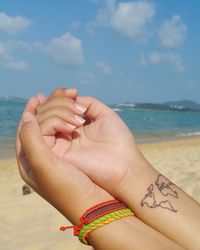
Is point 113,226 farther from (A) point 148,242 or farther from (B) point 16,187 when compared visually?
(B) point 16,187

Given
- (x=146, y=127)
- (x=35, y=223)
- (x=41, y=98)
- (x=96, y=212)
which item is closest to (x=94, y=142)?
(x=41, y=98)

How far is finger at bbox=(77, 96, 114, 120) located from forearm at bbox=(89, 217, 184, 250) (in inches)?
19.6

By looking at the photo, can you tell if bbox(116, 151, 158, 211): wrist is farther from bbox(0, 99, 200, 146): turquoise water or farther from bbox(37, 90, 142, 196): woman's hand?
bbox(0, 99, 200, 146): turquoise water

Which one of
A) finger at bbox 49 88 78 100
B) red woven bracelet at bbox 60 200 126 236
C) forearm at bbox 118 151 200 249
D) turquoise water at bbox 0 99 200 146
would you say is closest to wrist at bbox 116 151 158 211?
forearm at bbox 118 151 200 249

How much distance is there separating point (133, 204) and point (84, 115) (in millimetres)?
420

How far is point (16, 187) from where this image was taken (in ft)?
16.5

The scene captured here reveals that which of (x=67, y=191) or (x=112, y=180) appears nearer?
(x=67, y=191)

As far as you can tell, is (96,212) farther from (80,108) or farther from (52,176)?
(80,108)

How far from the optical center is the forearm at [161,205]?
1.48 meters

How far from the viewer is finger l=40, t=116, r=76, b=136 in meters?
1.51

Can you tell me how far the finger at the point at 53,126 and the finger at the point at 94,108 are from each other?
200 mm

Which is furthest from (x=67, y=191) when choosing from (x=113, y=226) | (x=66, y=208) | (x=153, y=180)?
(x=153, y=180)

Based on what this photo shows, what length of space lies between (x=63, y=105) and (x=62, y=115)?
0.07 m

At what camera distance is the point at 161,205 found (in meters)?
1.59
